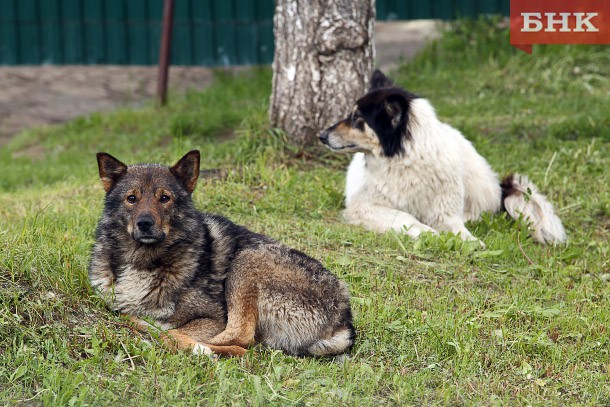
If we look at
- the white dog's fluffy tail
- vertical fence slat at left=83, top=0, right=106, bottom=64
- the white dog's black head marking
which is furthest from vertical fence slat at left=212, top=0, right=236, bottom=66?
the white dog's fluffy tail

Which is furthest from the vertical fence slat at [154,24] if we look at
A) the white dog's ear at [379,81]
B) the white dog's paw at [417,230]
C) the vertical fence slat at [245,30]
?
the white dog's paw at [417,230]

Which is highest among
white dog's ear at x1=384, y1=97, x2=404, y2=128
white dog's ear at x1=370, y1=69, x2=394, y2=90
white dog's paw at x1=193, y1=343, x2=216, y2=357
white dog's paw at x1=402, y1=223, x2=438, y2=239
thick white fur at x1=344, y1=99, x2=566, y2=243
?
white dog's ear at x1=370, y1=69, x2=394, y2=90

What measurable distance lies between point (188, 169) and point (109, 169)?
481 millimetres

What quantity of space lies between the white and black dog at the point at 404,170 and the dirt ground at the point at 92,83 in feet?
19.7

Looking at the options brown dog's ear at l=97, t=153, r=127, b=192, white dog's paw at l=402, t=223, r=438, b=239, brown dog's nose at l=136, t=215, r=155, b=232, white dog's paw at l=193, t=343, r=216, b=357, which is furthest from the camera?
white dog's paw at l=402, t=223, r=438, b=239

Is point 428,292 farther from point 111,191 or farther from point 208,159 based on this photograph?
point 208,159

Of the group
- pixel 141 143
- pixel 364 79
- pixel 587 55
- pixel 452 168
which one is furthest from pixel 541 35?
pixel 141 143

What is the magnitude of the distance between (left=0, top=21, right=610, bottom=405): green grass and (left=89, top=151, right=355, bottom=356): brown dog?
162 mm

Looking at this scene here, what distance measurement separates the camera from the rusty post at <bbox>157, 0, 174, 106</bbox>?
12523 millimetres

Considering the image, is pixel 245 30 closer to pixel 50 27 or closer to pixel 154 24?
pixel 154 24

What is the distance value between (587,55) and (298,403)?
10212 millimetres

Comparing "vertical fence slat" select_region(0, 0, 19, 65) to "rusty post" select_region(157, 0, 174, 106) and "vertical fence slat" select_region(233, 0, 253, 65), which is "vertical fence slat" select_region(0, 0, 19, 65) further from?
"vertical fence slat" select_region(233, 0, 253, 65)

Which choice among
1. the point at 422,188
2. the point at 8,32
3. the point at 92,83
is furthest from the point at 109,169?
the point at 92,83

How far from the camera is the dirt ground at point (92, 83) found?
1367cm
